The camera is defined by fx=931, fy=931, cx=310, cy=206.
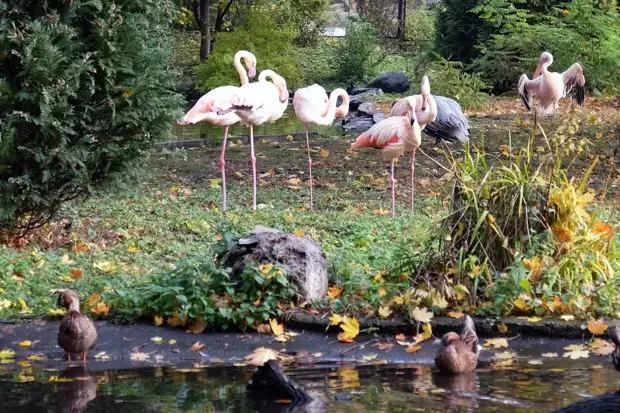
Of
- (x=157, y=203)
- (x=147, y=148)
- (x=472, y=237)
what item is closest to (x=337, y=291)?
(x=472, y=237)

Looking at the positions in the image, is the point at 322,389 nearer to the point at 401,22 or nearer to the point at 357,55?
the point at 357,55

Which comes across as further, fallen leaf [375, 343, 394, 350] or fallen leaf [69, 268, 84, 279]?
fallen leaf [69, 268, 84, 279]

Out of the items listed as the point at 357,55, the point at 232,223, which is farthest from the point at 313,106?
the point at 357,55

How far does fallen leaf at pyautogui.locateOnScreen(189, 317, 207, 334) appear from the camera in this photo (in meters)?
6.23

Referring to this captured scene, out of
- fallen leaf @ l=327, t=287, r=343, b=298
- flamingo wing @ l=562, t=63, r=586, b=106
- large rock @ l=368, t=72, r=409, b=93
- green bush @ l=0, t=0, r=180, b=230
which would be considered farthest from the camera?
Result: large rock @ l=368, t=72, r=409, b=93

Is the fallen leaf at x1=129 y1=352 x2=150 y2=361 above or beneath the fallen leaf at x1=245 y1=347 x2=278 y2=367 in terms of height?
beneath

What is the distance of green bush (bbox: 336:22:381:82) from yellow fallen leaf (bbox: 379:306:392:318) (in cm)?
2411

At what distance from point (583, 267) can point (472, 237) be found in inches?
31.7

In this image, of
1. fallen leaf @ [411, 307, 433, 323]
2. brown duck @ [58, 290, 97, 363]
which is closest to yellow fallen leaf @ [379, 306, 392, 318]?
fallen leaf @ [411, 307, 433, 323]

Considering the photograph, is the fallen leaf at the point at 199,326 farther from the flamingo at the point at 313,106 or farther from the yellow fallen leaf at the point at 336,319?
the flamingo at the point at 313,106

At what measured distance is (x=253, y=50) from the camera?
25.3 meters

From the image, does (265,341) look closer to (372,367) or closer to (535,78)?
(372,367)

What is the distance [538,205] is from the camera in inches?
261

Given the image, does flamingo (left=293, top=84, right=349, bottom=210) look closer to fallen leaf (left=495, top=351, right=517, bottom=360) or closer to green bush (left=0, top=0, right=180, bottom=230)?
green bush (left=0, top=0, right=180, bottom=230)
